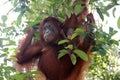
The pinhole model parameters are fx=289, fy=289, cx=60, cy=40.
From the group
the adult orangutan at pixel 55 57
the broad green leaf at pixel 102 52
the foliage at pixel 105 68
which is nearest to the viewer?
the broad green leaf at pixel 102 52

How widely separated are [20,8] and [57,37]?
2.48 feet

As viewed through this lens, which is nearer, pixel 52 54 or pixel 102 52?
pixel 102 52

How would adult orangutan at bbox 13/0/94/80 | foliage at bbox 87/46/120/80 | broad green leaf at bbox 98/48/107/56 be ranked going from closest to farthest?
broad green leaf at bbox 98/48/107/56
adult orangutan at bbox 13/0/94/80
foliage at bbox 87/46/120/80

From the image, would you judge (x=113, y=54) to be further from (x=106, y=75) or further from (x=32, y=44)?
(x=32, y=44)

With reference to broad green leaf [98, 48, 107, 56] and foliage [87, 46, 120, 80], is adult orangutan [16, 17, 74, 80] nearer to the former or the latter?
broad green leaf [98, 48, 107, 56]

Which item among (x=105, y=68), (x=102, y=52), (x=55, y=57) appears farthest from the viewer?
(x=105, y=68)

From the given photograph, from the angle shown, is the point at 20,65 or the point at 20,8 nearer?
the point at 20,8

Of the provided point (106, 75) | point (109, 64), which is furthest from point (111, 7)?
point (109, 64)

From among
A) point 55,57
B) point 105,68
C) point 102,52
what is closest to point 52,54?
point 55,57

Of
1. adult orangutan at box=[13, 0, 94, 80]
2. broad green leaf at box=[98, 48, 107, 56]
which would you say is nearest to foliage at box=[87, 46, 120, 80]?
adult orangutan at box=[13, 0, 94, 80]

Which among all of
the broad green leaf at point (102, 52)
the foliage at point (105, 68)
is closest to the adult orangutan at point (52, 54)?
the broad green leaf at point (102, 52)

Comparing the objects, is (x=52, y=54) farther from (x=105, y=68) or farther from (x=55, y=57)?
(x=105, y=68)

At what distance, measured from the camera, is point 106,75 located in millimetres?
6129

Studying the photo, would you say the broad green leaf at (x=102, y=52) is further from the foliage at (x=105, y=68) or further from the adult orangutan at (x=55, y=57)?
the foliage at (x=105, y=68)
